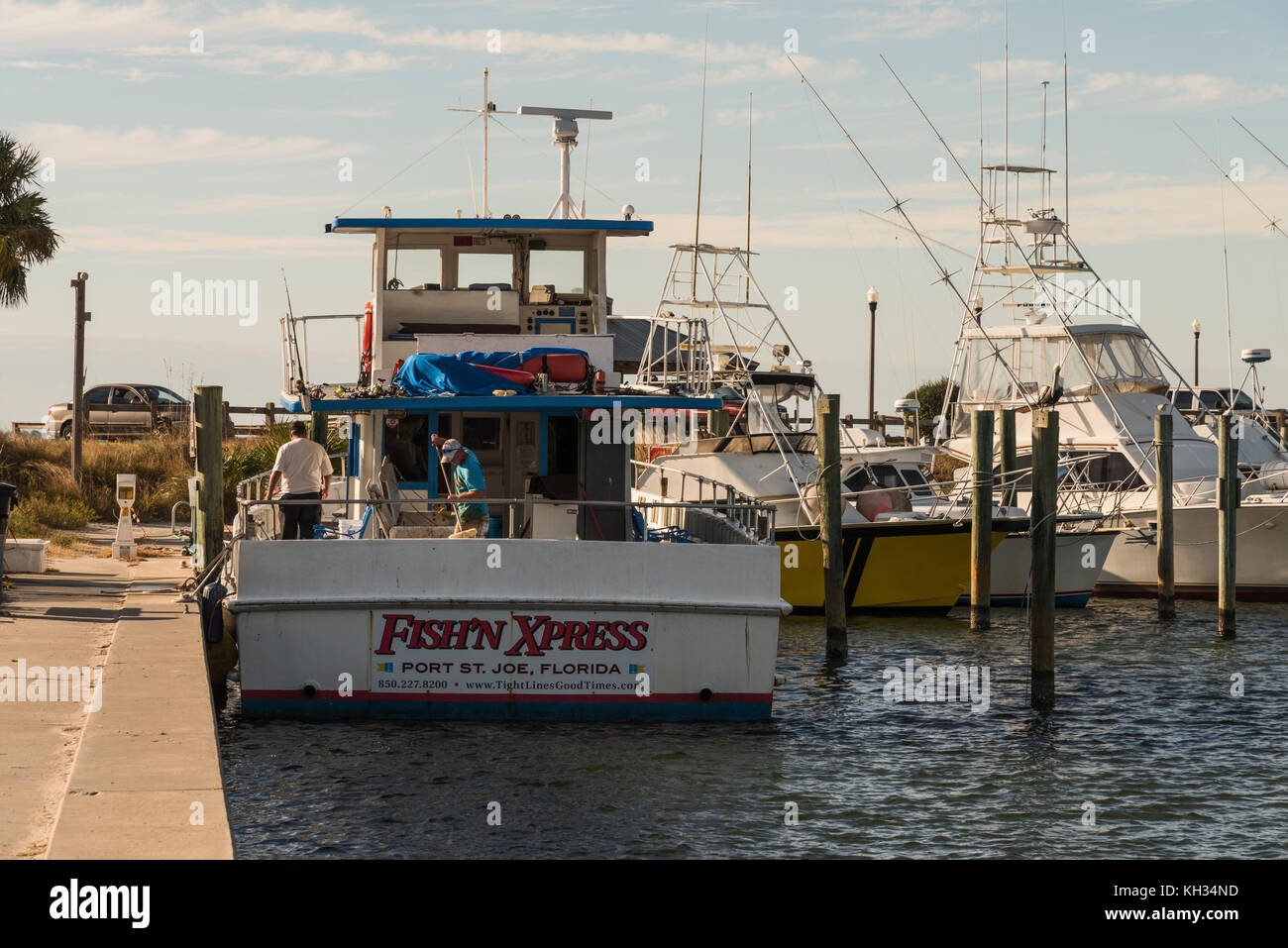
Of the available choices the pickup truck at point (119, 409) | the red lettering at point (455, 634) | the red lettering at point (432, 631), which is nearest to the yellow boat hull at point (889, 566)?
the red lettering at point (455, 634)

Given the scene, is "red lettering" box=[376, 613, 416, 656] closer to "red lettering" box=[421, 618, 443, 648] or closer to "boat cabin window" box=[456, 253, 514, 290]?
"red lettering" box=[421, 618, 443, 648]

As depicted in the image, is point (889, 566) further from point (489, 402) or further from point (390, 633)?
point (390, 633)

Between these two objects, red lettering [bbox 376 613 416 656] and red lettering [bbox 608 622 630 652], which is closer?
red lettering [bbox 376 613 416 656]

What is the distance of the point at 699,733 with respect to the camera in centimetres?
1314

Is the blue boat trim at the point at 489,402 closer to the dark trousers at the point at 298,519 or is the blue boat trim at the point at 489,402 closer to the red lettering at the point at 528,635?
the dark trousers at the point at 298,519

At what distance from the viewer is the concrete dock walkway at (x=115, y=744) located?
277 inches

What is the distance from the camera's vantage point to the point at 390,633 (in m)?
12.5

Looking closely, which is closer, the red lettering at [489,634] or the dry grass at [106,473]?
the red lettering at [489,634]

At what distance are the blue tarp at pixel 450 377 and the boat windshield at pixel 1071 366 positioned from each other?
16385 millimetres

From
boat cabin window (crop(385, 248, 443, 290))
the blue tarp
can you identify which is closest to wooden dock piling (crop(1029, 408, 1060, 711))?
the blue tarp

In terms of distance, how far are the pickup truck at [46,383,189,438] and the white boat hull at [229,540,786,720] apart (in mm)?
24092

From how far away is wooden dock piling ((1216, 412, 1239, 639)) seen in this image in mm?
20984
